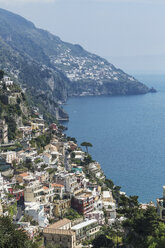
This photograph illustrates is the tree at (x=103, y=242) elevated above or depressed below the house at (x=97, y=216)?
above

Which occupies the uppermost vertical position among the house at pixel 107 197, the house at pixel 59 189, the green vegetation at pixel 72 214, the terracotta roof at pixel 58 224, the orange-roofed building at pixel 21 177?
the orange-roofed building at pixel 21 177

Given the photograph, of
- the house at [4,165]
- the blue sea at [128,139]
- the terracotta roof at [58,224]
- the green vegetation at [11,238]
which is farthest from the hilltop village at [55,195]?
the blue sea at [128,139]

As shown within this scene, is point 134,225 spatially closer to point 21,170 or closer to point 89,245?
point 89,245

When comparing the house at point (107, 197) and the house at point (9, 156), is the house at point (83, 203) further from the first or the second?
the house at point (9, 156)

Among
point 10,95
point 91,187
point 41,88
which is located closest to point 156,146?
point 10,95

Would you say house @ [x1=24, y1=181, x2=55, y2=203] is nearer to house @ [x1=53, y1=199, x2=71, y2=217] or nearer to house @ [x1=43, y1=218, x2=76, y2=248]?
house @ [x1=53, y1=199, x2=71, y2=217]

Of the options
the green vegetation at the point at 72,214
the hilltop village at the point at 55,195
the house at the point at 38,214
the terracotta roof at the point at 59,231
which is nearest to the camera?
the terracotta roof at the point at 59,231

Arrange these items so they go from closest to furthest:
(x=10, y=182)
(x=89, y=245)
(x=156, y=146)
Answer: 1. (x=89, y=245)
2. (x=10, y=182)
3. (x=156, y=146)

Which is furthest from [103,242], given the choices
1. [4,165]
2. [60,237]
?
[4,165]
